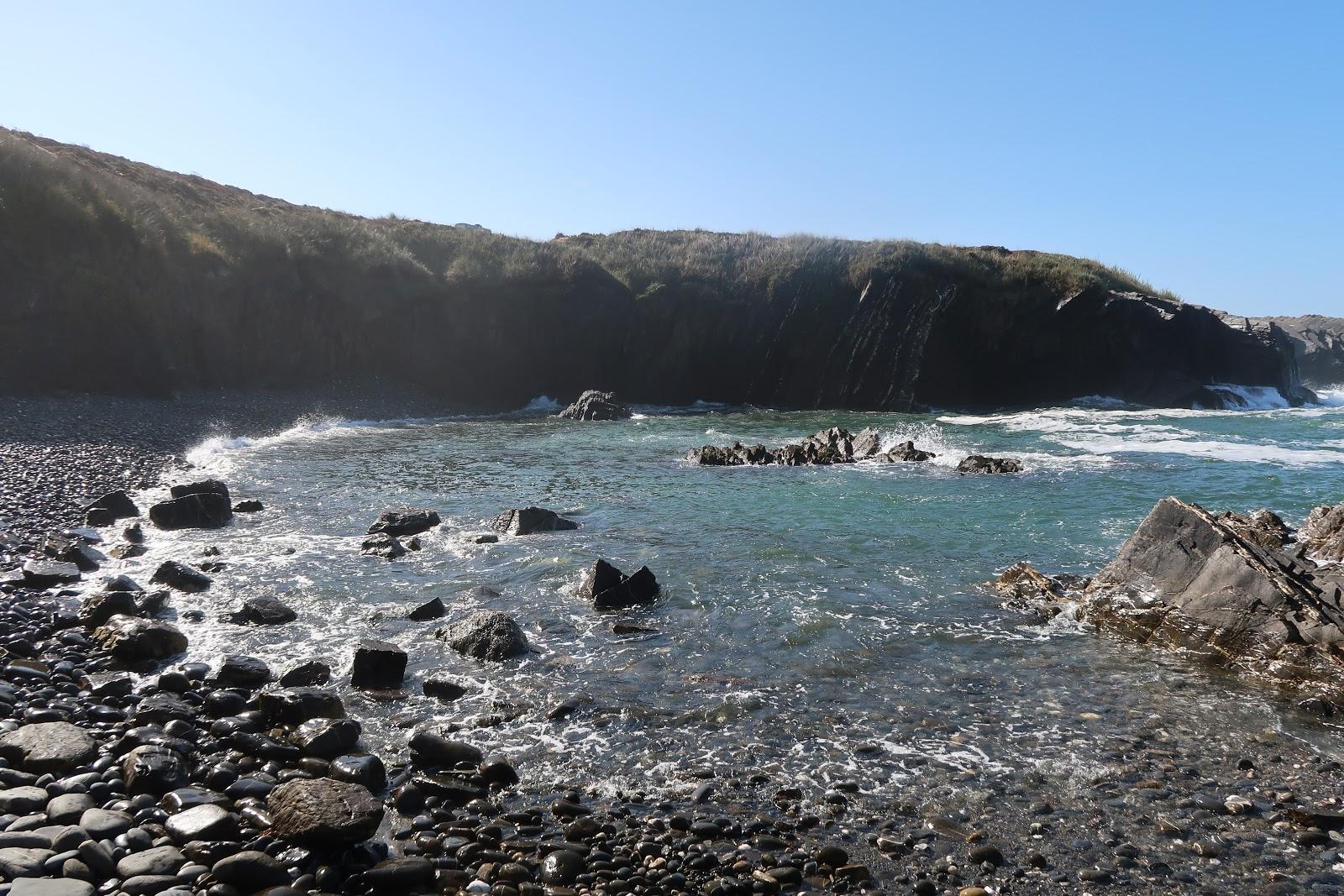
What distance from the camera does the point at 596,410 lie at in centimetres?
4094

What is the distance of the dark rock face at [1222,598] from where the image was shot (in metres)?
8.23

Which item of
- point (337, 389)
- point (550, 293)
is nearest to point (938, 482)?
point (337, 389)

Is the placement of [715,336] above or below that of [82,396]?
above

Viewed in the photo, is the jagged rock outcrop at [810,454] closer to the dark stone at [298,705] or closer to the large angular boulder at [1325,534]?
the large angular boulder at [1325,534]

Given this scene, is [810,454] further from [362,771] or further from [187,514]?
[362,771]

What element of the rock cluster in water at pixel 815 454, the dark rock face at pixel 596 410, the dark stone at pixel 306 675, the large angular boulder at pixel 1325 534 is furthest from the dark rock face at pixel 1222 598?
the dark rock face at pixel 596 410

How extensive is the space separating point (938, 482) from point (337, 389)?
31.1m

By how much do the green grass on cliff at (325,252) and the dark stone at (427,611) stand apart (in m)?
29.2

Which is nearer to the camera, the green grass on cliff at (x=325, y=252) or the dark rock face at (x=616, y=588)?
the dark rock face at (x=616, y=588)

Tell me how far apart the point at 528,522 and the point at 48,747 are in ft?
31.2

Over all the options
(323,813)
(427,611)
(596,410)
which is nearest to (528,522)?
(427,611)

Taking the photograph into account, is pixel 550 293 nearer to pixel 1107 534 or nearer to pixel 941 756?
pixel 1107 534

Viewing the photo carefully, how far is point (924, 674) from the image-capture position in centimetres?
838

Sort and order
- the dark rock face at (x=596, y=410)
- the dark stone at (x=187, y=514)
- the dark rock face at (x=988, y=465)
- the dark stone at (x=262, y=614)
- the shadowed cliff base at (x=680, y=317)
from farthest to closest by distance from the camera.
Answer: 1. the shadowed cliff base at (x=680, y=317)
2. the dark rock face at (x=596, y=410)
3. the dark rock face at (x=988, y=465)
4. the dark stone at (x=187, y=514)
5. the dark stone at (x=262, y=614)
